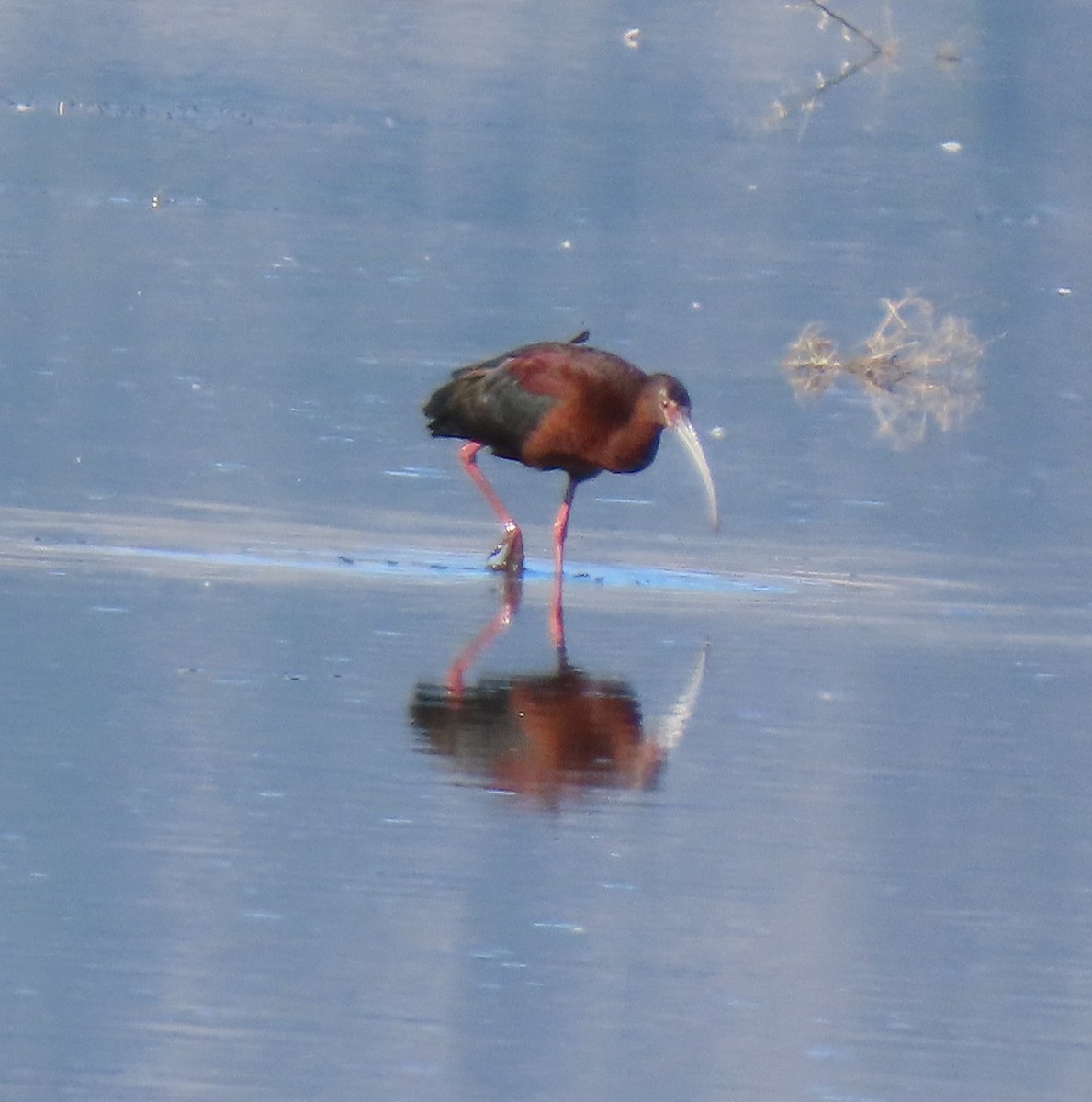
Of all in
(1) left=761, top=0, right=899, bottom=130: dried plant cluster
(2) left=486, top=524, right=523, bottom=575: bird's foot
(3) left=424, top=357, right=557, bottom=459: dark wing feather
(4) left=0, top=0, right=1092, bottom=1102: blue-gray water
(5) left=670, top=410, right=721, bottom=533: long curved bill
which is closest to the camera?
(4) left=0, top=0, right=1092, bottom=1102: blue-gray water

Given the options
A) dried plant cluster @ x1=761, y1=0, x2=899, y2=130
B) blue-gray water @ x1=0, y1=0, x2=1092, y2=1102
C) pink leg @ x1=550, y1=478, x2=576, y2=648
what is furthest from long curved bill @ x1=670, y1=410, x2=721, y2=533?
dried plant cluster @ x1=761, y1=0, x2=899, y2=130

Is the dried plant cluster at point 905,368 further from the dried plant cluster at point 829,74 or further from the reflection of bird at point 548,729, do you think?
the dried plant cluster at point 829,74

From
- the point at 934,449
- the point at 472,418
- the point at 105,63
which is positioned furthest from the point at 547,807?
the point at 105,63

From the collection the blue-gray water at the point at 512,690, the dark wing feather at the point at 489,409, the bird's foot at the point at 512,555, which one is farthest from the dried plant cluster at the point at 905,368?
the bird's foot at the point at 512,555

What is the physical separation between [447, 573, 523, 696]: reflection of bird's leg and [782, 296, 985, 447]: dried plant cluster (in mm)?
5057

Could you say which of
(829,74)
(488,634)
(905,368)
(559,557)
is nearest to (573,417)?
(559,557)

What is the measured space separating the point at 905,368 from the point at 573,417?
651cm

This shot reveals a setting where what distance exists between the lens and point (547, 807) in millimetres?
7777

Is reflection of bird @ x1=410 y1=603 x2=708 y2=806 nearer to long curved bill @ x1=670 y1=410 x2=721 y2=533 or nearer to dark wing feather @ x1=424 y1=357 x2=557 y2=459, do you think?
long curved bill @ x1=670 y1=410 x2=721 y2=533

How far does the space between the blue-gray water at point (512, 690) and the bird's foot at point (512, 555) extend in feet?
0.31

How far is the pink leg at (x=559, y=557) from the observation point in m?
10.0

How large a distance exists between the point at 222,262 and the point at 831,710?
33.8 ft

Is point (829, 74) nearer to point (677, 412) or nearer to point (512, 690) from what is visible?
point (677, 412)

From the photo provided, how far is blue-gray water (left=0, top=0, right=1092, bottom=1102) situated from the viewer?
6.27m
